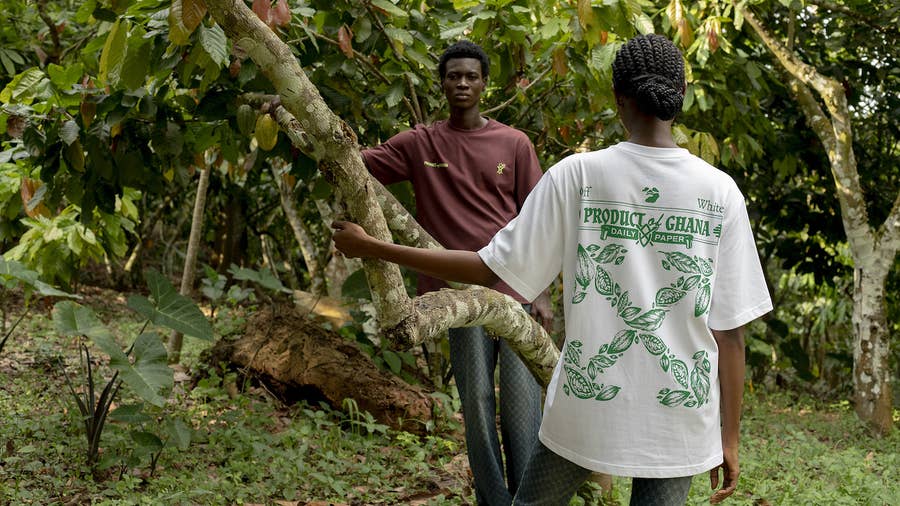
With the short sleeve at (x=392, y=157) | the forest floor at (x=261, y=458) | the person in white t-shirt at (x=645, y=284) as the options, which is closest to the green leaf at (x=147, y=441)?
the forest floor at (x=261, y=458)

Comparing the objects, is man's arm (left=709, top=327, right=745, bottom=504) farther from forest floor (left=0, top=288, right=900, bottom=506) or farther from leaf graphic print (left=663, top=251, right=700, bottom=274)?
forest floor (left=0, top=288, right=900, bottom=506)

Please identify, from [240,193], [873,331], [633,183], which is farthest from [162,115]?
[240,193]

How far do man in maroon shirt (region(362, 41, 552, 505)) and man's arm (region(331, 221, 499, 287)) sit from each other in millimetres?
1059

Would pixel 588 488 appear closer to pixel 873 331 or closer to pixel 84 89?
pixel 84 89

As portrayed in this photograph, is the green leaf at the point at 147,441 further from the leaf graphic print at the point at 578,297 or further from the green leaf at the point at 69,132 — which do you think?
the leaf graphic print at the point at 578,297

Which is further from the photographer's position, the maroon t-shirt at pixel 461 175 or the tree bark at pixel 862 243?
the tree bark at pixel 862 243

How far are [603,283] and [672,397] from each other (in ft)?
0.87

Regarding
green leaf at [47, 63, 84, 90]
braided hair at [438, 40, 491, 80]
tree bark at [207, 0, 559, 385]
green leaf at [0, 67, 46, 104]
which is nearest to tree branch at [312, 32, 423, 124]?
braided hair at [438, 40, 491, 80]

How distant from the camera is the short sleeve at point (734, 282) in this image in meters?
1.83

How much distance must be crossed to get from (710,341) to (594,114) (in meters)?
3.26

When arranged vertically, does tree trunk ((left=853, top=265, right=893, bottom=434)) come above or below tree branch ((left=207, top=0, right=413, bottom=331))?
below

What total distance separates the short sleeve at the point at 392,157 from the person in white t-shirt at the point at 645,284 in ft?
4.46

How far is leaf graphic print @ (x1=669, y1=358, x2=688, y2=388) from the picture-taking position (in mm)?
1776

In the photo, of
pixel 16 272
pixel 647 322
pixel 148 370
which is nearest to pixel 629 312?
pixel 647 322
